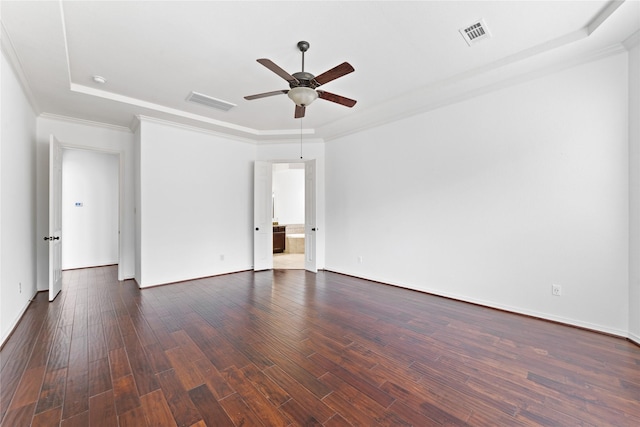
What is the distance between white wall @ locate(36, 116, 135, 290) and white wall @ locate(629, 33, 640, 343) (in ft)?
22.9

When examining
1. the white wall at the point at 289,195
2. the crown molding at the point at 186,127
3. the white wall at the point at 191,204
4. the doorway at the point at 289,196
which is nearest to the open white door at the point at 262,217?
the white wall at the point at 191,204

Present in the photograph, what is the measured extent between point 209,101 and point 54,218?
2866mm

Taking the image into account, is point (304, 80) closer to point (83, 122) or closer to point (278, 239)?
point (83, 122)

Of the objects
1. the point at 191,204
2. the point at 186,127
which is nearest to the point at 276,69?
the point at 186,127

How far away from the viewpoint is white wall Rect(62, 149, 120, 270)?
19.9 ft

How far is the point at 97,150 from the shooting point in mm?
4879

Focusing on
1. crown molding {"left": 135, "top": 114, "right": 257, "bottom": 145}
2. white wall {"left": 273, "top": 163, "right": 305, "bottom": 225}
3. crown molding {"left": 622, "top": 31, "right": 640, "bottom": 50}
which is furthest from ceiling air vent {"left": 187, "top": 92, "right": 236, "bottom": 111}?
white wall {"left": 273, "top": 163, "right": 305, "bottom": 225}

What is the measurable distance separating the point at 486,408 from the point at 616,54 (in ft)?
11.7

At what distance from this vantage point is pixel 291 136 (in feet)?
18.8

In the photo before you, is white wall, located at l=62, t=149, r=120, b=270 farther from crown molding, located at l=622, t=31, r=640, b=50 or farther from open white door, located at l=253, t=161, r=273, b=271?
crown molding, located at l=622, t=31, r=640, b=50

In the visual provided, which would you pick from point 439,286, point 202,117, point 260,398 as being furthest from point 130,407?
point 202,117

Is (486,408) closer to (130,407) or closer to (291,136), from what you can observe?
(130,407)

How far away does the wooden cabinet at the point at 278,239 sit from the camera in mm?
8492

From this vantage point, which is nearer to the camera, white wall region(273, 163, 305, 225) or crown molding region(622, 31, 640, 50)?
crown molding region(622, 31, 640, 50)
